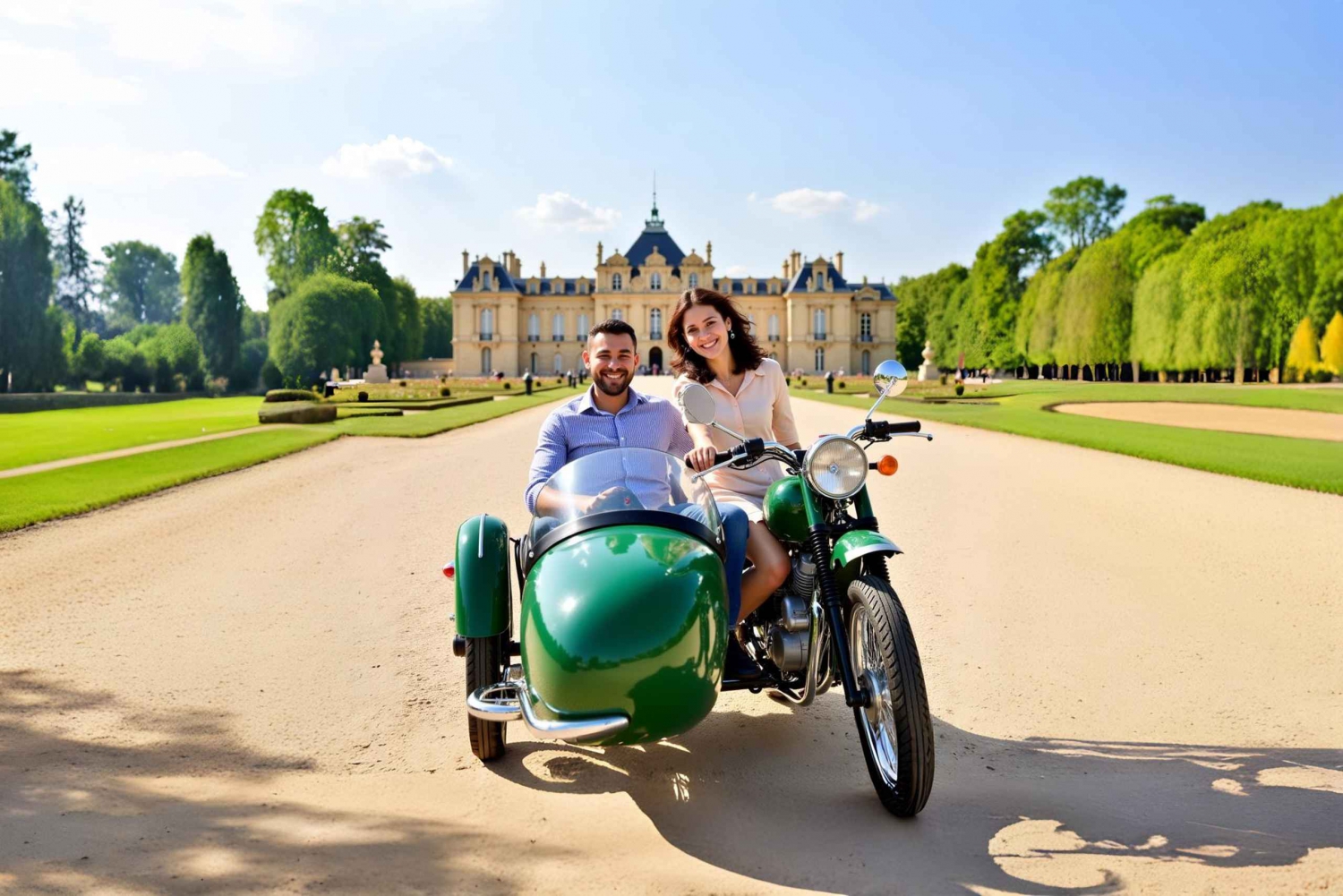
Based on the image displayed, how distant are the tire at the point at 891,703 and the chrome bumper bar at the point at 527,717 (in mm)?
760

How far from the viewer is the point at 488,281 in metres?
80.4

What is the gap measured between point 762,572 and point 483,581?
936mm

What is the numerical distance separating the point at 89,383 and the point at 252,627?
152ft

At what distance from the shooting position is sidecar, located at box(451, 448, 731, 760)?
97.3 inches

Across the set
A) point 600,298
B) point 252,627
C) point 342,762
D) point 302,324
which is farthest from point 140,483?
point 600,298

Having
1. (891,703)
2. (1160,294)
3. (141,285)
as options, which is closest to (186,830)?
(891,703)

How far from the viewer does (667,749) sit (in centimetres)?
336

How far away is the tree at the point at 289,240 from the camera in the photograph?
5222 cm

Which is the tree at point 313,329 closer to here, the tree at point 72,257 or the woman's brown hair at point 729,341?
the tree at point 72,257

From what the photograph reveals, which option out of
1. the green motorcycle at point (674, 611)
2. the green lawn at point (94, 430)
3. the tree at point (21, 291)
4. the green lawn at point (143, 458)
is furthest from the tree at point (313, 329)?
the green motorcycle at point (674, 611)

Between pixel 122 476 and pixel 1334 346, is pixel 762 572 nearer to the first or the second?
pixel 122 476

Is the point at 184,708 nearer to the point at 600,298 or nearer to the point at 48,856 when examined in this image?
the point at 48,856

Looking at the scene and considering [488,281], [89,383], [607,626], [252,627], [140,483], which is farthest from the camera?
[488,281]

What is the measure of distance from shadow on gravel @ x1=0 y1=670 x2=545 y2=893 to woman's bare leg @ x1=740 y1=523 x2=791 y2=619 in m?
1.11
